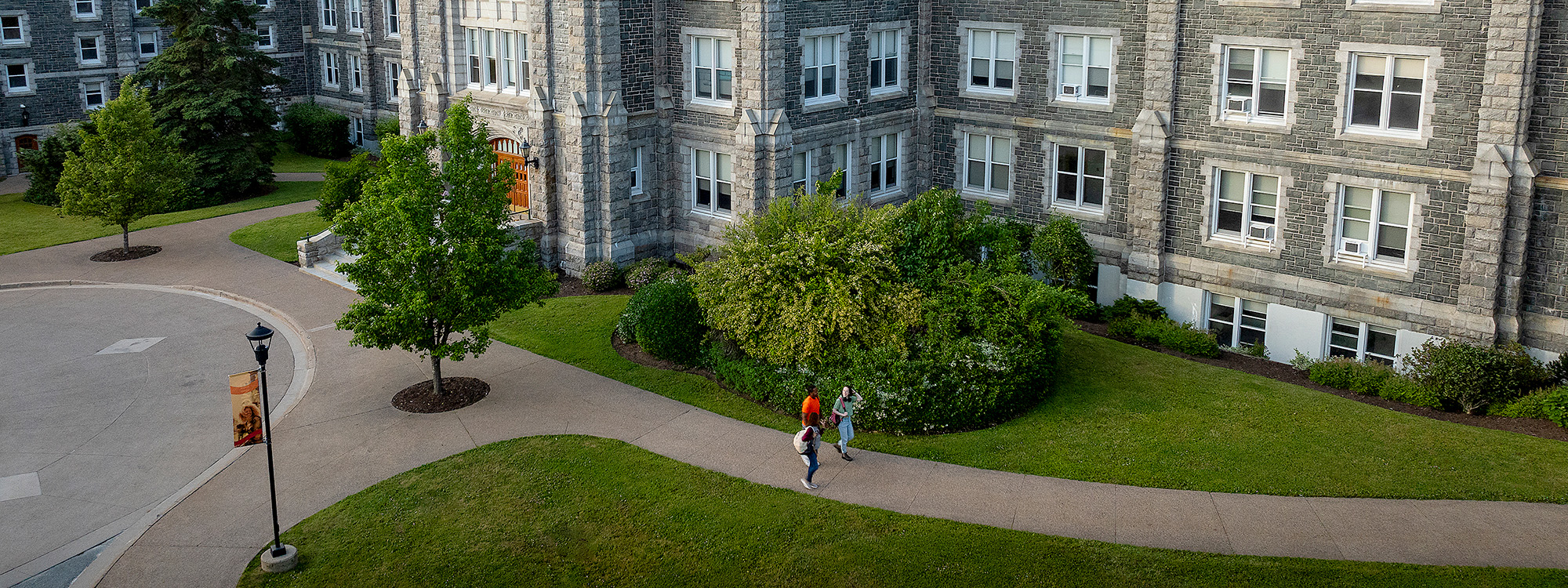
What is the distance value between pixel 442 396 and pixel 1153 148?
54.0 ft

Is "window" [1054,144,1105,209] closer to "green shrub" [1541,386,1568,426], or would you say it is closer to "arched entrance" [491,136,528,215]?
"green shrub" [1541,386,1568,426]

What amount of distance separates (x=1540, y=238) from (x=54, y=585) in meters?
26.1

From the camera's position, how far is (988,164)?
3153 cm

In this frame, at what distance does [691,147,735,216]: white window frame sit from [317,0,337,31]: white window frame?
26527 mm

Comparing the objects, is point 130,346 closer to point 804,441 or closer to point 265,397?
point 265,397

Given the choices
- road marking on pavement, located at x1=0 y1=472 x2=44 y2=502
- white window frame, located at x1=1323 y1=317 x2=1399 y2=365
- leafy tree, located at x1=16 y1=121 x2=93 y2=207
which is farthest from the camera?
leafy tree, located at x1=16 y1=121 x2=93 y2=207

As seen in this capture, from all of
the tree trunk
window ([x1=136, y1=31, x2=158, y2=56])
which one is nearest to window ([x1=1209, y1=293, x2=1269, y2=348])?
the tree trunk

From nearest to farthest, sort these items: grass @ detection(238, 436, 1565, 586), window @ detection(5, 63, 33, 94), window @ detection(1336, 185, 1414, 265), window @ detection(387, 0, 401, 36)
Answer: grass @ detection(238, 436, 1565, 586)
window @ detection(1336, 185, 1414, 265)
window @ detection(5, 63, 33, 94)
window @ detection(387, 0, 401, 36)

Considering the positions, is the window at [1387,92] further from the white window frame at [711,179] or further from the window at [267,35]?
the window at [267,35]

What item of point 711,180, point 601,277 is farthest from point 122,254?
point 711,180

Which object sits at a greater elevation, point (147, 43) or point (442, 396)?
point (147, 43)

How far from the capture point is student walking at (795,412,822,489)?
1862cm

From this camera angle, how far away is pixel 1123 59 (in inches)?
1118

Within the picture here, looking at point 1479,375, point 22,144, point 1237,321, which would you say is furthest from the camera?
point 22,144
